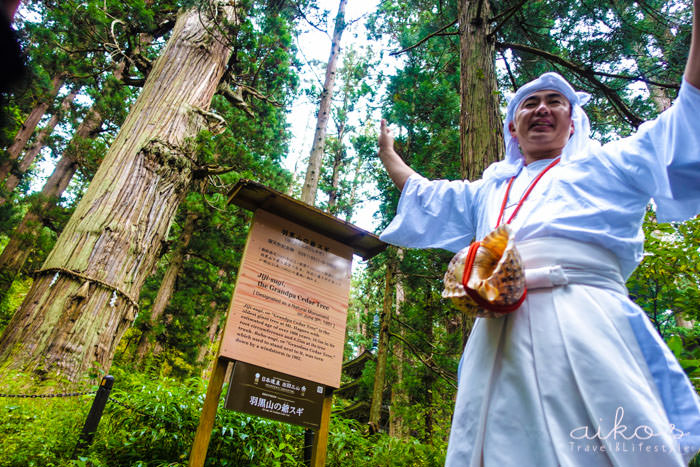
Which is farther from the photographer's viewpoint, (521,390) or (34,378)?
(34,378)

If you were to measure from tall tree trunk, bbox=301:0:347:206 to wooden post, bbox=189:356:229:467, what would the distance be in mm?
3384

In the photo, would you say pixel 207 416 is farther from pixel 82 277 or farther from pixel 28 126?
pixel 28 126

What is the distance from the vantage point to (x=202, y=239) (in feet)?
33.8

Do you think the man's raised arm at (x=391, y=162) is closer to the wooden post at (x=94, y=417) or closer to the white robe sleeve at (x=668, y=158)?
the white robe sleeve at (x=668, y=158)

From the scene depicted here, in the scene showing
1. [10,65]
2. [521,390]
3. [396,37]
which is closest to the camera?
[10,65]

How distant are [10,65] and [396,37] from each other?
1262 cm

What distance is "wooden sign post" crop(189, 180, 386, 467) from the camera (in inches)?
107

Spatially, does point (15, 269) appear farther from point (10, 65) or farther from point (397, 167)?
point (10, 65)

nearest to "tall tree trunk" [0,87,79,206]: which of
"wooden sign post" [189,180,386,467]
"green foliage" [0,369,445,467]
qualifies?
"green foliage" [0,369,445,467]

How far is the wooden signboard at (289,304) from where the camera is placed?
2.77 metres

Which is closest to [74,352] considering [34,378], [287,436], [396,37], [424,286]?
[34,378]

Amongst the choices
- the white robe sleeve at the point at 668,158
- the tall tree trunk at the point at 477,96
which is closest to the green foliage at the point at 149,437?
the tall tree trunk at the point at 477,96

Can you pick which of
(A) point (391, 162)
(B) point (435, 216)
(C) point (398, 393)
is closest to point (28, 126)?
(C) point (398, 393)

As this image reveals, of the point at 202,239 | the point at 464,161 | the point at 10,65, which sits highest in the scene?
the point at 202,239
